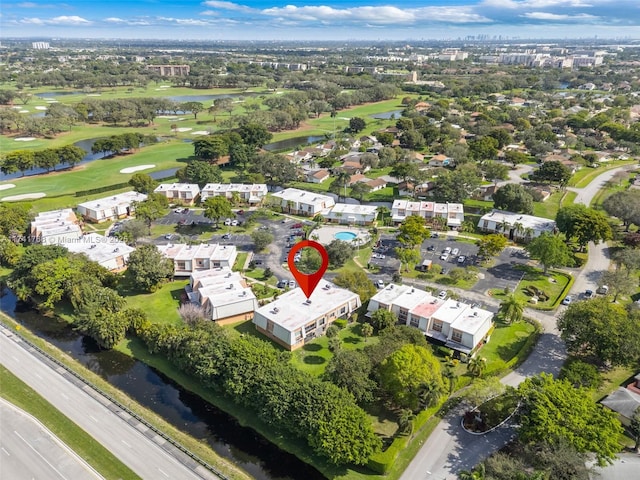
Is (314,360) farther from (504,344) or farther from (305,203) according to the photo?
(305,203)

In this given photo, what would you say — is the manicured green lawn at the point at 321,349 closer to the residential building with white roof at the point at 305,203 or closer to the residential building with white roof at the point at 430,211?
the residential building with white roof at the point at 430,211

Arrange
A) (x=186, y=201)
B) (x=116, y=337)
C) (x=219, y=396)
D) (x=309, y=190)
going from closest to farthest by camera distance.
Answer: (x=219, y=396)
(x=116, y=337)
(x=186, y=201)
(x=309, y=190)

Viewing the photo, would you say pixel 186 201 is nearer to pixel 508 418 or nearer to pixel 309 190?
pixel 309 190

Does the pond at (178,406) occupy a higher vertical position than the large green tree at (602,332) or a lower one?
lower

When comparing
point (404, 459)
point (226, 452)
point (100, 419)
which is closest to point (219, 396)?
point (226, 452)

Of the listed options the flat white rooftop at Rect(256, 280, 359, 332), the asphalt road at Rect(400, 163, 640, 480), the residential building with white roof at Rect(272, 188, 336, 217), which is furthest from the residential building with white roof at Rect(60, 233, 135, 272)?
the asphalt road at Rect(400, 163, 640, 480)

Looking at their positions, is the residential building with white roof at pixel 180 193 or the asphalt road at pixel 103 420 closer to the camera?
the asphalt road at pixel 103 420

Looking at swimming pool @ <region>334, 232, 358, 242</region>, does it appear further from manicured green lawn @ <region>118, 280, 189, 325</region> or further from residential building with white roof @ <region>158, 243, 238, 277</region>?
manicured green lawn @ <region>118, 280, 189, 325</region>

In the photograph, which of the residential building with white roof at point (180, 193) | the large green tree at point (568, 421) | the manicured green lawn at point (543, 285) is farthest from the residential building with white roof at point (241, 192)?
the large green tree at point (568, 421)
